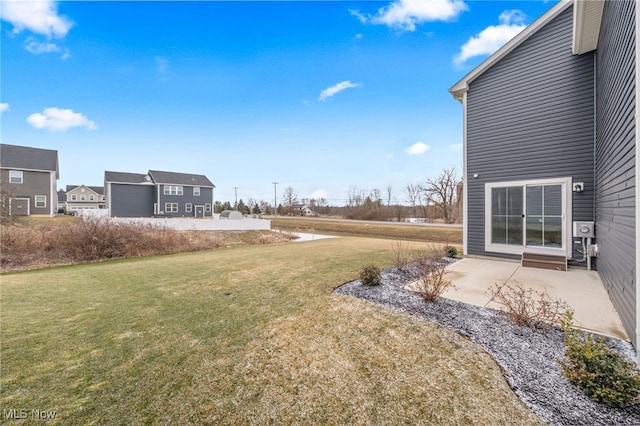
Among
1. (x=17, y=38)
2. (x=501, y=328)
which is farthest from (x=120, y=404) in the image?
(x=17, y=38)

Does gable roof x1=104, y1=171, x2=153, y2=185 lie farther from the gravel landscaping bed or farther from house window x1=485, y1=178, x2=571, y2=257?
house window x1=485, y1=178, x2=571, y2=257

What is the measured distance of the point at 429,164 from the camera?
26156 millimetres

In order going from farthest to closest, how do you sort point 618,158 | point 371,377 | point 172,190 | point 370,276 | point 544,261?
point 172,190
point 544,261
point 370,276
point 618,158
point 371,377

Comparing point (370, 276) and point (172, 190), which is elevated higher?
point (172, 190)

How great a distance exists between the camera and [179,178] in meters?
27.7

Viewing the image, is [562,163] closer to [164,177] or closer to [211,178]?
[164,177]

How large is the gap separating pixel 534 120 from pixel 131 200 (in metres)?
30.6

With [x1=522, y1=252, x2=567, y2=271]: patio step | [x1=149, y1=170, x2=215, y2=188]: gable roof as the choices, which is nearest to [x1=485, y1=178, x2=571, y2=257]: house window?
[x1=522, y1=252, x2=567, y2=271]: patio step

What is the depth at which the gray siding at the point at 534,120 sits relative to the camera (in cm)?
559

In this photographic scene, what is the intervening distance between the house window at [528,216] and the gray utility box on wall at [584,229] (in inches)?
14.3

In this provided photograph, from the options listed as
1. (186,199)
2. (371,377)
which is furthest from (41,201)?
(371,377)

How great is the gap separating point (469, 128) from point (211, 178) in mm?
30318

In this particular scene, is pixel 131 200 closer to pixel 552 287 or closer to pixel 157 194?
pixel 157 194

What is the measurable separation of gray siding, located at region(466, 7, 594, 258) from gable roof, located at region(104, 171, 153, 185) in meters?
28.7
